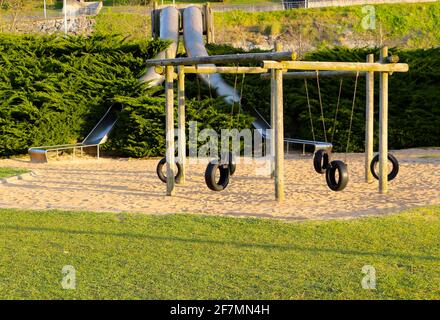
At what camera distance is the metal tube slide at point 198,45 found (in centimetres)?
2084

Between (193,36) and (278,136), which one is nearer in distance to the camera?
(278,136)

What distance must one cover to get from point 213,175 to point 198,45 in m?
11.4

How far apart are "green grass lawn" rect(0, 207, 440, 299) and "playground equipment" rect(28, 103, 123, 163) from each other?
8012 mm

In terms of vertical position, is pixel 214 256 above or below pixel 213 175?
below

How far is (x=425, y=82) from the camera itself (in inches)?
824

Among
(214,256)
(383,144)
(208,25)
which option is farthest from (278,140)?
(208,25)

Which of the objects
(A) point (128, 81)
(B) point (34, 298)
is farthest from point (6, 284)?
(A) point (128, 81)

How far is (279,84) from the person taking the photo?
11.9 meters

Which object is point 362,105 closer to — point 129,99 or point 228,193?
point 129,99

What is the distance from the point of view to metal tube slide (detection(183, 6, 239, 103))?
68.4 feet

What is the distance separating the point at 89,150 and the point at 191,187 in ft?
24.8

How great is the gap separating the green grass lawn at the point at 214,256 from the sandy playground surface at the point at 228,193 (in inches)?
35.7

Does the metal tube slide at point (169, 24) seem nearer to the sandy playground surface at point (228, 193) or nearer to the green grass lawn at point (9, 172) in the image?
the sandy playground surface at point (228, 193)
